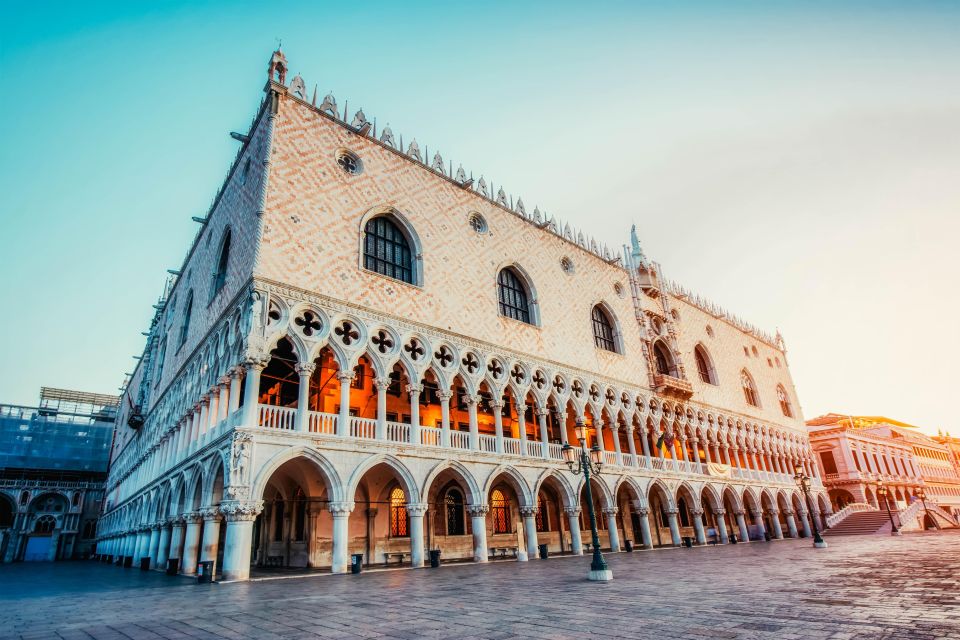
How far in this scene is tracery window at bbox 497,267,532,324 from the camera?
74.6 ft

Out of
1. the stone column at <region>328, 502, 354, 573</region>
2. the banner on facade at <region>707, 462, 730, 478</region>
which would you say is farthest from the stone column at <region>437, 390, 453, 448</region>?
the banner on facade at <region>707, 462, 730, 478</region>

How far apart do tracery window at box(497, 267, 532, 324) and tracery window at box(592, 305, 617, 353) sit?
187 inches

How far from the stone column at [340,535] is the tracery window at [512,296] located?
1058 cm

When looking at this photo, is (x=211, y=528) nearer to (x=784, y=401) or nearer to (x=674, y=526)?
(x=674, y=526)

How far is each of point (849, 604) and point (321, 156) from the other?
57.7 ft

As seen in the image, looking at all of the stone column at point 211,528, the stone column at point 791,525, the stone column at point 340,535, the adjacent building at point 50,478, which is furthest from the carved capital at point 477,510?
the adjacent building at point 50,478

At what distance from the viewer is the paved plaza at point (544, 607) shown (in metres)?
5.07

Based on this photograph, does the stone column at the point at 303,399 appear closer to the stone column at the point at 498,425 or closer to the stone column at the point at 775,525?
the stone column at the point at 498,425

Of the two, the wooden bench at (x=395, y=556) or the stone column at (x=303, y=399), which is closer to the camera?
the stone column at (x=303, y=399)

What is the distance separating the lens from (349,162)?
19031 mm

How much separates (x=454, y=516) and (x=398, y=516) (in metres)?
2.42

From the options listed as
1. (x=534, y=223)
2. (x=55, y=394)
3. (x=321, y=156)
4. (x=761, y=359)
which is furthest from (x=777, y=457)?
(x=55, y=394)

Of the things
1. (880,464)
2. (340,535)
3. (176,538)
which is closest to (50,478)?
(176,538)

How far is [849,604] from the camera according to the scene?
5938 millimetres
